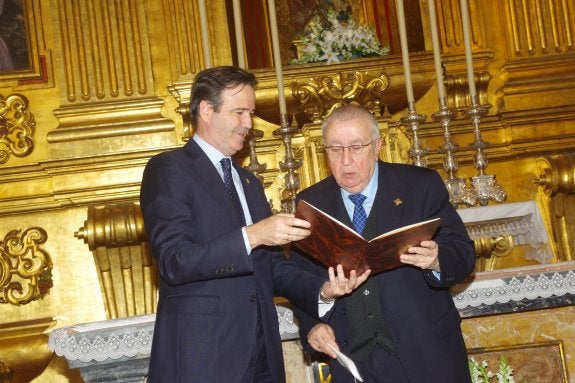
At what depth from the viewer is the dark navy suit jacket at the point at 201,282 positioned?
3.02m

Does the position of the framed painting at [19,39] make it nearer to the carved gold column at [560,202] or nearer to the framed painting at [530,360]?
the carved gold column at [560,202]

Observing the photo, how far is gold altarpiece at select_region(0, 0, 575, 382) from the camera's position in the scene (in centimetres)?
604

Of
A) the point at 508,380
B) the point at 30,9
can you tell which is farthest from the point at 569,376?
the point at 30,9

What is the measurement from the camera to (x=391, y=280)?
3.25 meters

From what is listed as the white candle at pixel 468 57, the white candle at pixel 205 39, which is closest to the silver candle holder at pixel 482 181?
the white candle at pixel 468 57

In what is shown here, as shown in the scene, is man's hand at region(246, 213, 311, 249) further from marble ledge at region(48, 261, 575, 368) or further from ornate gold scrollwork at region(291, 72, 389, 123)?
ornate gold scrollwork at region(291, 72, 389, 123)

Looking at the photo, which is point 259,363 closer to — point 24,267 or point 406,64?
point 406,64

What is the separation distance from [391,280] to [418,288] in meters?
0.10

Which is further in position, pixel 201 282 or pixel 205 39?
pixel 205 39

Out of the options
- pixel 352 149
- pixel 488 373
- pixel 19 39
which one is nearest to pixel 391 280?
pixel 352 149

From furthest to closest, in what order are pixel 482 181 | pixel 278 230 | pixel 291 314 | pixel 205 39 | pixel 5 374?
pixel 5 374 → pixel 482 181 → pixel 205 39 → pixel 291 314 → pixel 278 230

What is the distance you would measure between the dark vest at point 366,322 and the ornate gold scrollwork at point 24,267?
329cm

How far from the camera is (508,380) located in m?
3.92

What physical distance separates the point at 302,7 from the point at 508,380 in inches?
147
